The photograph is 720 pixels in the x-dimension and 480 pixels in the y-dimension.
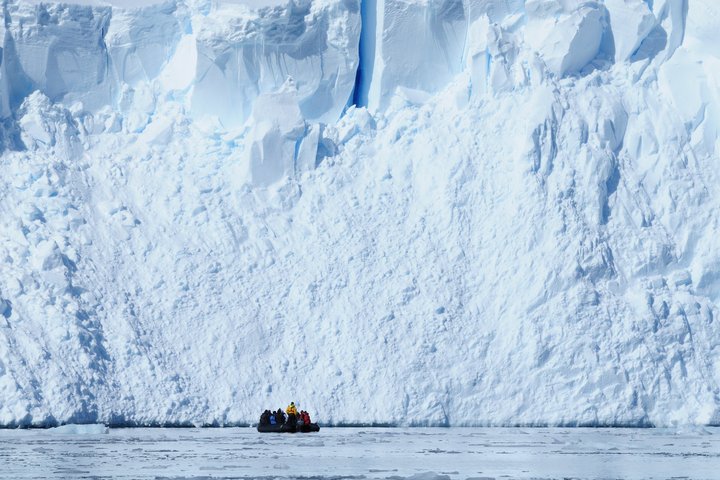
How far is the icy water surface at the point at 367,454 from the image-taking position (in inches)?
797

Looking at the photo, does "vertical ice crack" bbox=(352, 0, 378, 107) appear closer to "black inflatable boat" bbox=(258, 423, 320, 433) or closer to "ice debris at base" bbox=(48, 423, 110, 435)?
"black inflatable boat" bbox=(258, 423, 320, 433)

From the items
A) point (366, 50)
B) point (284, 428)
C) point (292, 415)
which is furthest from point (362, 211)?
point (284, 428)

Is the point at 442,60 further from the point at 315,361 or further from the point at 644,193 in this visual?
the point at 315,361

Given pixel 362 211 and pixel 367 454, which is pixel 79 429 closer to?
pixel 367 454

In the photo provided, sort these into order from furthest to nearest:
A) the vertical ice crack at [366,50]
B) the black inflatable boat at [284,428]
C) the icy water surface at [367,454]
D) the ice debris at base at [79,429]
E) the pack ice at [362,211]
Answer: the vertical ice crack at [366,50], the pack ice at [362,211], the black inflatable boat at [284,428], the ice debris at base at [79,429], the icy water surface at [367,454]

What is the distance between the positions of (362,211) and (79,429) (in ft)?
26.6

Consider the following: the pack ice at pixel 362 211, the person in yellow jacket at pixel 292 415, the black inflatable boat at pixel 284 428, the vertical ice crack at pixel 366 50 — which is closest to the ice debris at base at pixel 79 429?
the pack ice at pixel 362 211

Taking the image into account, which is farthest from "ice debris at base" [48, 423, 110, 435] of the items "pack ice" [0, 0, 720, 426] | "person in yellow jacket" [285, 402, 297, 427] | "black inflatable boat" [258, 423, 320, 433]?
"person in yellow jacket" [285, 402, 297, 427]

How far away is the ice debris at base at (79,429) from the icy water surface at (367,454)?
0.27 meters

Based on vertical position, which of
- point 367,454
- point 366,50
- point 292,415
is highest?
point 366,50

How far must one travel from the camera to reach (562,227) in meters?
31.3

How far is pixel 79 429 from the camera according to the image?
2825 centimetres

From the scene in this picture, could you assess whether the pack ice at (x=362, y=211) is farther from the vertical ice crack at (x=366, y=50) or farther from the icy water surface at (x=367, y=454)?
the icy water surface at (x=367, y=454)

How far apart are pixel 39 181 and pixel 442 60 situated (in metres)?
9.56
